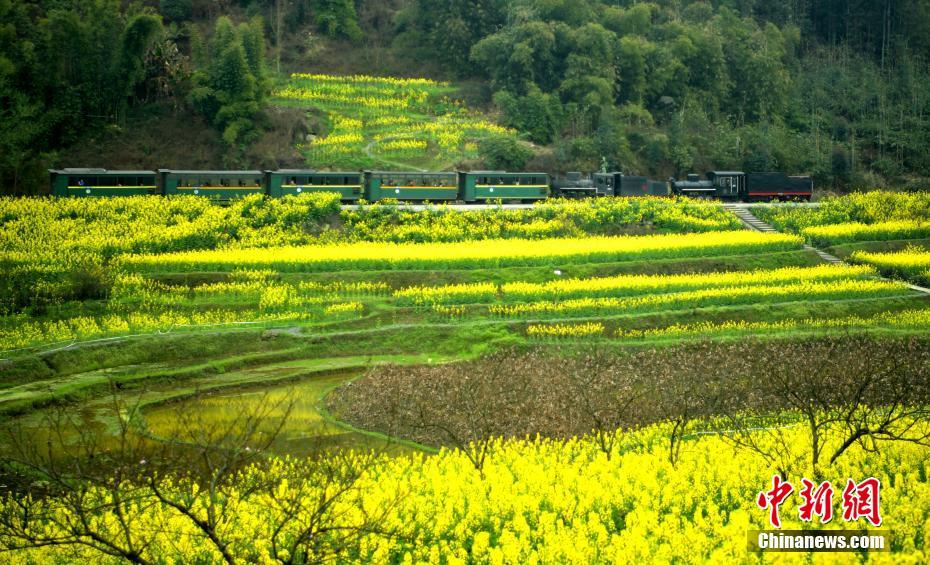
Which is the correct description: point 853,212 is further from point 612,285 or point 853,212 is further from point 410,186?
point 410,186

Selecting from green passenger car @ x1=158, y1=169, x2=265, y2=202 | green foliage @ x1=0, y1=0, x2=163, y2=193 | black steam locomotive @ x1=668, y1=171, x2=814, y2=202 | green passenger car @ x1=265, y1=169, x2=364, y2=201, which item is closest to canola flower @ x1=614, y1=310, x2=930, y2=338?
black steam locomotive @ x1=668, y1=171, x2=814, y2=202

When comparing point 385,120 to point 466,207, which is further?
point 385,120

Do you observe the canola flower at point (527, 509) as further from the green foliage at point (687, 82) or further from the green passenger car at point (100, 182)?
Result: the green foliage at point (687, 82)

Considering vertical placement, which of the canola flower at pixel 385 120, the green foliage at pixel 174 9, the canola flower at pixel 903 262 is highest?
the green foliage at pixel 174 9

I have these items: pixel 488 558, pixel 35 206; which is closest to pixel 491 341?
pixel 488 558

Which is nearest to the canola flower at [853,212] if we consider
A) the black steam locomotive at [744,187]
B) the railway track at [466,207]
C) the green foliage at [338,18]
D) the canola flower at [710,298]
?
the railway track at [466,207]

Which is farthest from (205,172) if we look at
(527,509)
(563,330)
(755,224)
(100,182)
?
(527,509)

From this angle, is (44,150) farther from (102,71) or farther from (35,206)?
(35,206)
